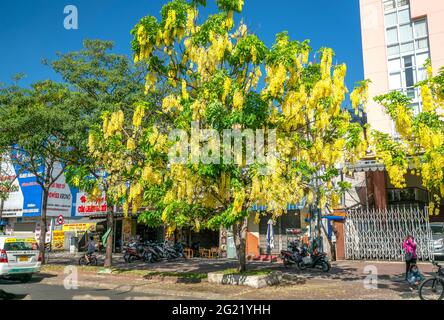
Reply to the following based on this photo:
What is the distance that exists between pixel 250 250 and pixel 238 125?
1487 centimetres

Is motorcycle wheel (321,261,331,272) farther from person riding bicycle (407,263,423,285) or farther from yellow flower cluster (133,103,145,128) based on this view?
yellow flower cluster (133,103,145,128)

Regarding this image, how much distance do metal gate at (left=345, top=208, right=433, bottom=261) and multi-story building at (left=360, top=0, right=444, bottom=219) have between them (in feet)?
11.6

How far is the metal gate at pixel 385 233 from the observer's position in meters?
20.5

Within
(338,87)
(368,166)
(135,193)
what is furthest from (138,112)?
(368,166)

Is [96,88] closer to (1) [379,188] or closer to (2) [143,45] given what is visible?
(2) [143,45]

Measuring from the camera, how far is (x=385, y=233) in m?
21.5

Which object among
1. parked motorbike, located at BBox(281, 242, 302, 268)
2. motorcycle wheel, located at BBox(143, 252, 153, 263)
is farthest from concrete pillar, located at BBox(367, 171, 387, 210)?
motorcycle wheel, located at BBox(143, 252, 153, 263)

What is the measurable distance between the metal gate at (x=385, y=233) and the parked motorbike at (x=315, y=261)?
230 inches

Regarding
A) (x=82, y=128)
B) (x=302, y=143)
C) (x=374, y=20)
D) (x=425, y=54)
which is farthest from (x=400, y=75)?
(x=82, y=128)

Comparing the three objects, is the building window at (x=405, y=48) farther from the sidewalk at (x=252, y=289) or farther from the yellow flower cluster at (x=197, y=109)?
the yellow flower cluster at (x=197, y=109)

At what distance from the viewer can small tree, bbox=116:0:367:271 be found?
451 inches

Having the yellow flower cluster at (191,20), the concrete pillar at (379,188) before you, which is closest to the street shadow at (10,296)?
the yellow flower cluster at (191,20)

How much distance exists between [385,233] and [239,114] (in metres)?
14.1
